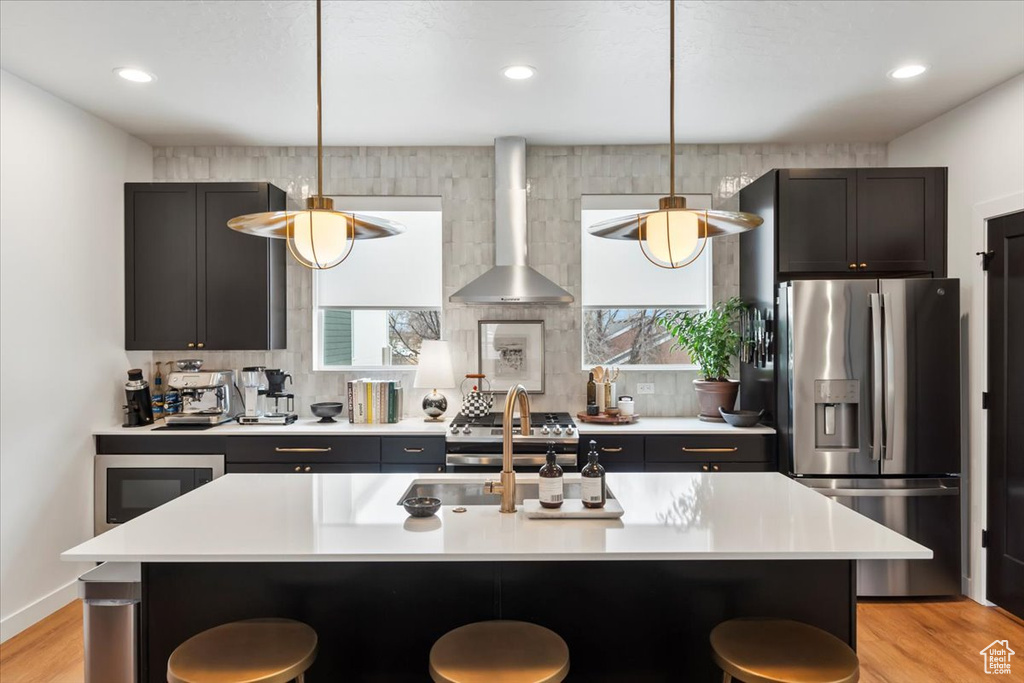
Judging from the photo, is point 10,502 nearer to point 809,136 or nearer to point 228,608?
point 228,608

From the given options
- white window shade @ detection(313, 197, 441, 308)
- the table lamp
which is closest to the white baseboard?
the table lamp

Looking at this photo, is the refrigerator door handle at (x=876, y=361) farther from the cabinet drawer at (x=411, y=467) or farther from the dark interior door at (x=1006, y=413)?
the cabinet drawer at (x=411, y=467)

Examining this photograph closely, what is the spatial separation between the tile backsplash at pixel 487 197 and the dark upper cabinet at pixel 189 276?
35cm

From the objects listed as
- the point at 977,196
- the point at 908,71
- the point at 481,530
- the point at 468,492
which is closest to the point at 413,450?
the point at 468,492

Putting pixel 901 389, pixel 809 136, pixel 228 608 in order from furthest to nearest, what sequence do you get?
pixel 809 136, pixel 901 389, pixel 228 608

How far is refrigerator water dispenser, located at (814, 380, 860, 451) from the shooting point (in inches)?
142

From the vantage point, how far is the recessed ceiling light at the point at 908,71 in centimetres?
319

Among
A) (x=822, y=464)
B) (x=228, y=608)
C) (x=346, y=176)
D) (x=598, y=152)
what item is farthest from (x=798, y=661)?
(x=346, y=176)

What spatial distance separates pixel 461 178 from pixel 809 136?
2353 mm

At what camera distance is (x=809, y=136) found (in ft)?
14.0

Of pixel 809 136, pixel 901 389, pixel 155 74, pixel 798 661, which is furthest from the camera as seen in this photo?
pixel 809 136

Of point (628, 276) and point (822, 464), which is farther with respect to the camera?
point (628, 276)

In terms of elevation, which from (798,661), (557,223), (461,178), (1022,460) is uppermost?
(461,178)

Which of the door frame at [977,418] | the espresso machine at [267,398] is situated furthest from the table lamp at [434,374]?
the door frame at [977,418]
